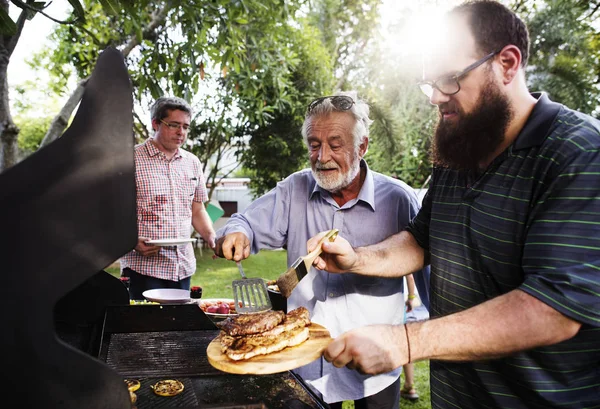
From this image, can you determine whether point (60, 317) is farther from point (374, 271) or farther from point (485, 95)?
point (485, 95)

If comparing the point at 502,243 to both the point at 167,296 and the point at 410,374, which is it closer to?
the point at 167,296

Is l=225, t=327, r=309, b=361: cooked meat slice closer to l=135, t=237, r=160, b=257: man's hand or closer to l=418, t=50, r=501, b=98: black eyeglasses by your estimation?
l=418, t=50, r=501, b=98: black eyeglasses

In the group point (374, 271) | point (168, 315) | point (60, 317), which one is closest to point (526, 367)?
point (374, 271)

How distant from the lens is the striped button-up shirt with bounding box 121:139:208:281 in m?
4.49

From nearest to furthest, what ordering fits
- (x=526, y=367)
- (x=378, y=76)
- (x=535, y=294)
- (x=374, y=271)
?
(x=535, y=294) → (x=526, y=367) → (x=374, y=271) → (x=378, y=76)

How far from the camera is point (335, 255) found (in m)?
2.40

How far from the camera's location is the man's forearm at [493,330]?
4.58 ft

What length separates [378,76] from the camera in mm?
13156

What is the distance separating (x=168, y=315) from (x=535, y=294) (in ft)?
6.57

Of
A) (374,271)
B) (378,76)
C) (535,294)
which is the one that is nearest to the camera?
(535,294)

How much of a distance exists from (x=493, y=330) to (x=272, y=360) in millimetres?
841

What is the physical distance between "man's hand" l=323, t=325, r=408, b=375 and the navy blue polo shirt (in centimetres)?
45

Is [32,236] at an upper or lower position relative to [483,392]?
upper

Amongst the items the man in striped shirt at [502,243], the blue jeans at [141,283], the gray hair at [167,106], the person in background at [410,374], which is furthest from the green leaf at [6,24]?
the person in background at [410,374]
